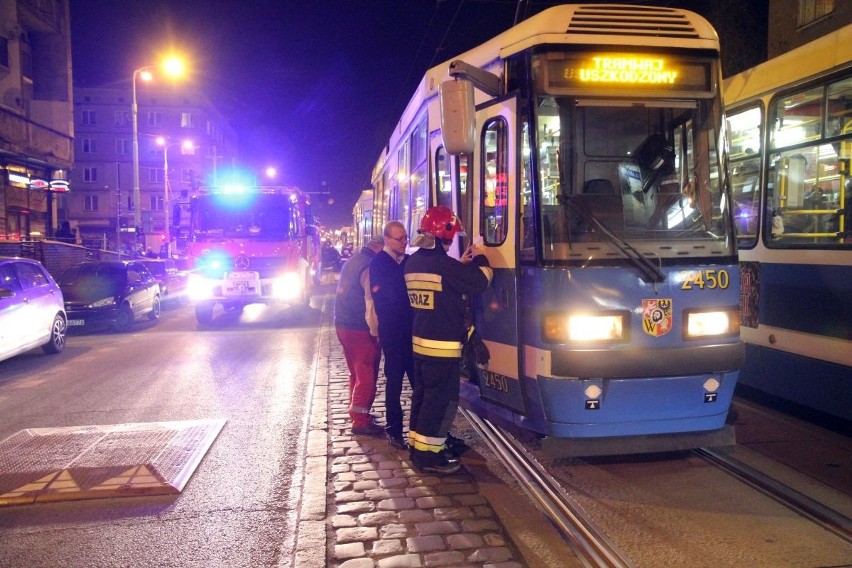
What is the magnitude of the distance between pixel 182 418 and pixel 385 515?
3.63 meters

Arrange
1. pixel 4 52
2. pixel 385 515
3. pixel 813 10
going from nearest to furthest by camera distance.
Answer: pixel 385 515 < pixel 813 10 < pixel 4 52

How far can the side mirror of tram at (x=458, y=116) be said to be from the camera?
16.5 feet

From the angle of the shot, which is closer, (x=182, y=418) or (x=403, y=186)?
(x=182, y=418)

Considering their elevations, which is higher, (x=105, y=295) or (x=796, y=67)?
(x=796, y=67)

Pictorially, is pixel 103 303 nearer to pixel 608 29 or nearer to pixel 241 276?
pixel 241 276

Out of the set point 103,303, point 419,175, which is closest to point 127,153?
point 103,303

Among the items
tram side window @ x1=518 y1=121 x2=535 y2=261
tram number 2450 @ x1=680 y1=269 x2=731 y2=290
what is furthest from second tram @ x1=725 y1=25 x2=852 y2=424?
tram side window @ x1=518 y1=121 x2=535 y2=261

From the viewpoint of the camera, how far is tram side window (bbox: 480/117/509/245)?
5414 millimetres

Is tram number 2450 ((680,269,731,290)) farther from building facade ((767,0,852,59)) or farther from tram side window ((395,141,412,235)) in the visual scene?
building facade ((767,0,852,59))

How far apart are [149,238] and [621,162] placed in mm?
64083

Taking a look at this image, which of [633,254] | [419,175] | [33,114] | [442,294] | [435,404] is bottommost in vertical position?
A: [435,404]

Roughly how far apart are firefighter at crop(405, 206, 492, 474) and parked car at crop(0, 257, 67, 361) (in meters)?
7.80

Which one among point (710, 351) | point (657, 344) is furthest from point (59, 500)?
point (710, 351)

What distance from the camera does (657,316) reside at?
4953 mm
